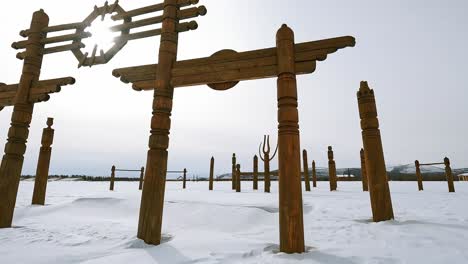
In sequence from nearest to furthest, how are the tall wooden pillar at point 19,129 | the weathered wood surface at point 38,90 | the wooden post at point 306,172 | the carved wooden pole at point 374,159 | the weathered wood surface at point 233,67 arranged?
the weathered wood surface at point 233,67 → the carved wooden pole at point 374,159 → the tall wooden pillar at point 19,129 → the weathered wood surface at point 38,90 → the wooden post at point 306,172

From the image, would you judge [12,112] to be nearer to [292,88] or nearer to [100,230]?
[100,230]

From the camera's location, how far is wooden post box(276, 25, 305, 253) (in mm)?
2648

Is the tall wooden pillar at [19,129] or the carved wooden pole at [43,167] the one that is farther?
the carved wooden pole at [43,167]

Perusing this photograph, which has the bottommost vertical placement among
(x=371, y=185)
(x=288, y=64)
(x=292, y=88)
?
(x=371, y=185)

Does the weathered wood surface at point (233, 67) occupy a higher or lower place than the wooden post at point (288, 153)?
higher

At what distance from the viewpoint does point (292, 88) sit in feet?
9.63

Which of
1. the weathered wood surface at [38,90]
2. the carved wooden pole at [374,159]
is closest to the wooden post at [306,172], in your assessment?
the carved wooden pole at [374,159]

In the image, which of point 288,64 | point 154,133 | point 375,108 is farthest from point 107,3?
point 375,108

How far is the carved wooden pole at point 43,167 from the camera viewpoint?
6.61 m

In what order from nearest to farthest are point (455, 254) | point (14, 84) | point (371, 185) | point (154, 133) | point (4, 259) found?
point (455, 254), point (4, 259), point (154, 133), point (371, 185), point (14, 84)

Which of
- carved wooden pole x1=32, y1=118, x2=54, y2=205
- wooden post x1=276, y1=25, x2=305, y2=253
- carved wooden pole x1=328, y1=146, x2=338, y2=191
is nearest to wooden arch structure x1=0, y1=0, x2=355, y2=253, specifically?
wooden post x1=276, y1=25, x2=305, y2=253

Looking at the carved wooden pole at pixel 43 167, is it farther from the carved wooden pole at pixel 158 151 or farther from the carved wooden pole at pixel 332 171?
the carved wooden pole at pixel 332 171

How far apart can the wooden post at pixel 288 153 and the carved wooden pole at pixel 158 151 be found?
1500mm

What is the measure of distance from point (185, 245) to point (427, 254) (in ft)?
7.56
